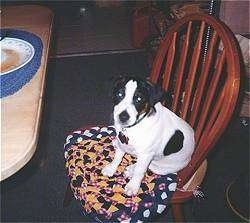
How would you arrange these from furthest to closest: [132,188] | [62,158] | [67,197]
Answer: [62,158] < [67,197] < [132,188]

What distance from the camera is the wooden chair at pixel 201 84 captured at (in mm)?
1055

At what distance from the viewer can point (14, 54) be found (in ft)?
3.74

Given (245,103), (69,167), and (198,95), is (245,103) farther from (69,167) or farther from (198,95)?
(69,167)

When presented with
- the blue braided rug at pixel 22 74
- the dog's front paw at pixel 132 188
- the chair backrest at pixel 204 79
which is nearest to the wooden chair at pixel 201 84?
the chair backrest at pixel 204 79

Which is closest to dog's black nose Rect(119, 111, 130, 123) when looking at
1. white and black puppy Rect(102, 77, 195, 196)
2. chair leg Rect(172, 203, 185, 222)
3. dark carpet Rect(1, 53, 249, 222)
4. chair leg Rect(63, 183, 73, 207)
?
white and black puppy Rect(102, 77, 195, 196)

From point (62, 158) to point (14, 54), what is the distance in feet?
3.49

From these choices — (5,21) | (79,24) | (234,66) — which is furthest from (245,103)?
(79,24)

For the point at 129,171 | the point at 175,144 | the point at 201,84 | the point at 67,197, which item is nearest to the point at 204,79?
the point at 201,84

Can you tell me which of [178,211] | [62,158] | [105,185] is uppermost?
[105,185]

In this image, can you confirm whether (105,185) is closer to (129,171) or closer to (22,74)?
(129,171)

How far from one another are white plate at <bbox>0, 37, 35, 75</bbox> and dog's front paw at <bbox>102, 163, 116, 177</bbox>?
0.47 meters

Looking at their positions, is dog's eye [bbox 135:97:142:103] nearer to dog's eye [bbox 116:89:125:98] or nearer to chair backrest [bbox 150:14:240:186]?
dog's eye [bbox 116:89:125:98]

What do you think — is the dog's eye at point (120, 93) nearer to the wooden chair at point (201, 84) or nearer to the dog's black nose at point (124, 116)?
the dog's black nose at point (124, 116)

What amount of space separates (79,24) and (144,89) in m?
3.05
